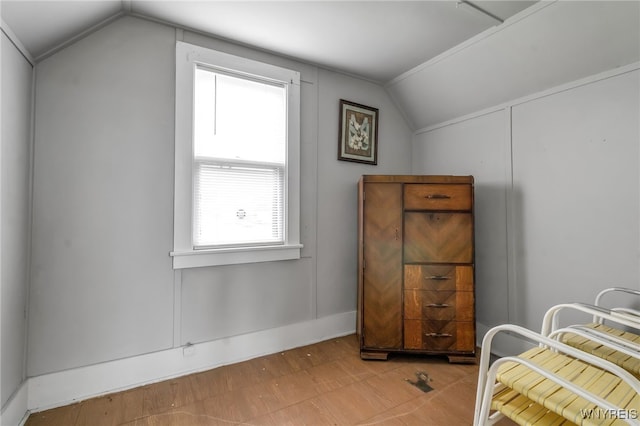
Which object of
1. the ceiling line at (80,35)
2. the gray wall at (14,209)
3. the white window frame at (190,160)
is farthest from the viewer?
the white window frame at (190,160)

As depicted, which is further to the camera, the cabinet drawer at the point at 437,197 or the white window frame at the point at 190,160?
the cabinet drawer at the point at 437,197

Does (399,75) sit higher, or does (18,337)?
(399,75)

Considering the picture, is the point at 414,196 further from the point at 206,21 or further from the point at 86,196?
the point at 86,196

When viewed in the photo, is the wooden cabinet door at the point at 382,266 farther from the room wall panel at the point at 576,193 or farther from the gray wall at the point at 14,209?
the gray wall at the point at 14,209

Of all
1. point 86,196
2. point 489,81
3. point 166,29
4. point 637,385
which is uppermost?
→ point 166,29

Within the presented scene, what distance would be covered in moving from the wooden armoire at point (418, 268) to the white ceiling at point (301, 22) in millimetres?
1062

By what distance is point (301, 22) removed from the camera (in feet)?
6.40

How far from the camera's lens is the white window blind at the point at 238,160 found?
2127 millimetres

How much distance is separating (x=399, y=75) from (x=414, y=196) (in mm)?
1323

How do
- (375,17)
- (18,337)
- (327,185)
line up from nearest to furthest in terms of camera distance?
(18,337) < (375,17) < (327,185)

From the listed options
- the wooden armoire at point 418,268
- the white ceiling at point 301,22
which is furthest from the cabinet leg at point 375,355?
the white ceiling at point 301,22

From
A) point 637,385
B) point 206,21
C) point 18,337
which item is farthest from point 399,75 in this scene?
point 18,337

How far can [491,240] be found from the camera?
2.49m

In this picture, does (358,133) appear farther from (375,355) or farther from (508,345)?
(508,345)
